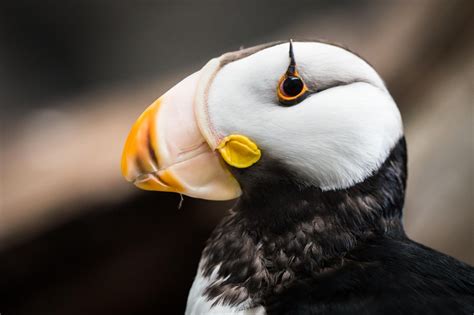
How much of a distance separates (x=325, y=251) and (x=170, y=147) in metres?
0.39

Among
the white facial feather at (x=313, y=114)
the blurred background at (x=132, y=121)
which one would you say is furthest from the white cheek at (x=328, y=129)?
the blurred background at (x=132, y=121)

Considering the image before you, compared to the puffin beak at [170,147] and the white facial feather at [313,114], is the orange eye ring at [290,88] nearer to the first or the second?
the white facial feather at [313,114]

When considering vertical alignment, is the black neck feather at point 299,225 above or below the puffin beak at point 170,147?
below

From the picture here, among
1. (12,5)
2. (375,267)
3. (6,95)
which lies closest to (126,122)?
(6,95)

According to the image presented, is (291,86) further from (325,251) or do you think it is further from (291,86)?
(325,251)

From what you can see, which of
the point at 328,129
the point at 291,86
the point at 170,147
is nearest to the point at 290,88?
the point at 291,86

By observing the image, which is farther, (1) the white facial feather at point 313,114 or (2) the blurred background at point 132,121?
(2) the blurred background at point 132,121

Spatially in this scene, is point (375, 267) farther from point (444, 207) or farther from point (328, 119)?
point (444, 207)

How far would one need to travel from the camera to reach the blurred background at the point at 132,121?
2.89 m

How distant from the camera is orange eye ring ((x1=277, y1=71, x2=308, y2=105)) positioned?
4.17 feet

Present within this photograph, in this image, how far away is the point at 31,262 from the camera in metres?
2.90

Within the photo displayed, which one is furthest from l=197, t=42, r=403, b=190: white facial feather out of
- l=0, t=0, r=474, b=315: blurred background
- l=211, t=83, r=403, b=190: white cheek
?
l=0, t=0, r=474, b=315: blurred background

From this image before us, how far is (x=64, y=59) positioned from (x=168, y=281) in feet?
6.19

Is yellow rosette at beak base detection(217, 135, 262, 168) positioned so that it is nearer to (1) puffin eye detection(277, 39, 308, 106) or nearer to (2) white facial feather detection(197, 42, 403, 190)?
(2) white facial feather detection(197, 42, 403, 190)
